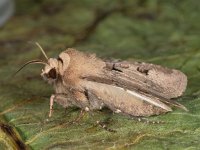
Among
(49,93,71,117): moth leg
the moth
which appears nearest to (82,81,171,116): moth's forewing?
the moth

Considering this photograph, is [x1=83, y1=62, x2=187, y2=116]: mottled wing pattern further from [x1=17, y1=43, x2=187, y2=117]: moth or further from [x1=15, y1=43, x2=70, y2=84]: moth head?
[x1=15, y1=43, x2=70, y2=84]: moth head

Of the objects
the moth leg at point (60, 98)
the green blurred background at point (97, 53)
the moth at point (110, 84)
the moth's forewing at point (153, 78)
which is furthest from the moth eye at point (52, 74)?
the moth's forewing at point (153, 78)

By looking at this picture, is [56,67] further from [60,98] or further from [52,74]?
[60,98]

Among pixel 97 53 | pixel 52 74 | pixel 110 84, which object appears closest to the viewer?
pixel 110 84

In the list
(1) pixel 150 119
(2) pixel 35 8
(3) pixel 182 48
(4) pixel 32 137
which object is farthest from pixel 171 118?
(2) pixel 35 8

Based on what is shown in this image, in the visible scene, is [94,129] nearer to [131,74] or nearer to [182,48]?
[131,74]

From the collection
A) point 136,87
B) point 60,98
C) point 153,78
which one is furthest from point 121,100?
point 60,98

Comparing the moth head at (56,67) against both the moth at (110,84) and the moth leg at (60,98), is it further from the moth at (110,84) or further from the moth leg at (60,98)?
the moth leg at (60,98)
